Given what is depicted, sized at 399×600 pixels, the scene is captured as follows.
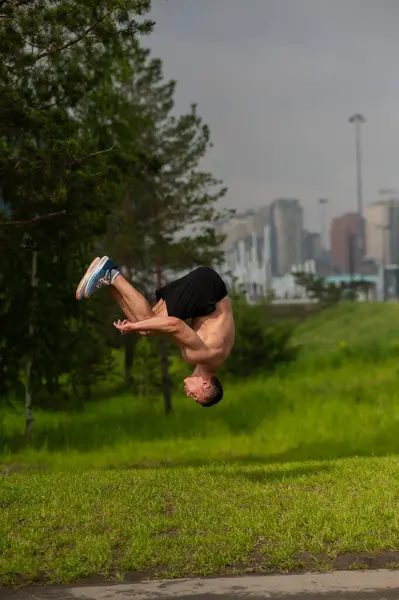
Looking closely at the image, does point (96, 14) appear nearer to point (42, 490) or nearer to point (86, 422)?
point (42, 490)

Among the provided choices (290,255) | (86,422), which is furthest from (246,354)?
(290,255)

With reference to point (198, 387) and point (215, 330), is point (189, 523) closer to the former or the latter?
point (198, 387)

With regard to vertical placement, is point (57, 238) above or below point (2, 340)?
above

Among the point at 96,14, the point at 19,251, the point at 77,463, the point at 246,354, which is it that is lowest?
the point at 77,463

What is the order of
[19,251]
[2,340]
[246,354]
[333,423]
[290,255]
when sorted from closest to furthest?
1. [19,251]
2. [2,340]
3. [333,423]
4. [246,354]
5. [290,255]

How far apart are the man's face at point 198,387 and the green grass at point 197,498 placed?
1.38 m

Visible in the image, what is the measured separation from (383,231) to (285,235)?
6808mm

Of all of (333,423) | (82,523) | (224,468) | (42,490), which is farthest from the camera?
(333,423)

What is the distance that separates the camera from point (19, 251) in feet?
50.4

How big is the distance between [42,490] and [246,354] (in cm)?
1847

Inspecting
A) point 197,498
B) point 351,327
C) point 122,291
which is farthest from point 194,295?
point 351,327

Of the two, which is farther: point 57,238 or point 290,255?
point 290,255

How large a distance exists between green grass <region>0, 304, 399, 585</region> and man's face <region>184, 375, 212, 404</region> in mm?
1380

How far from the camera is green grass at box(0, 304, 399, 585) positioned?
7.22 m
